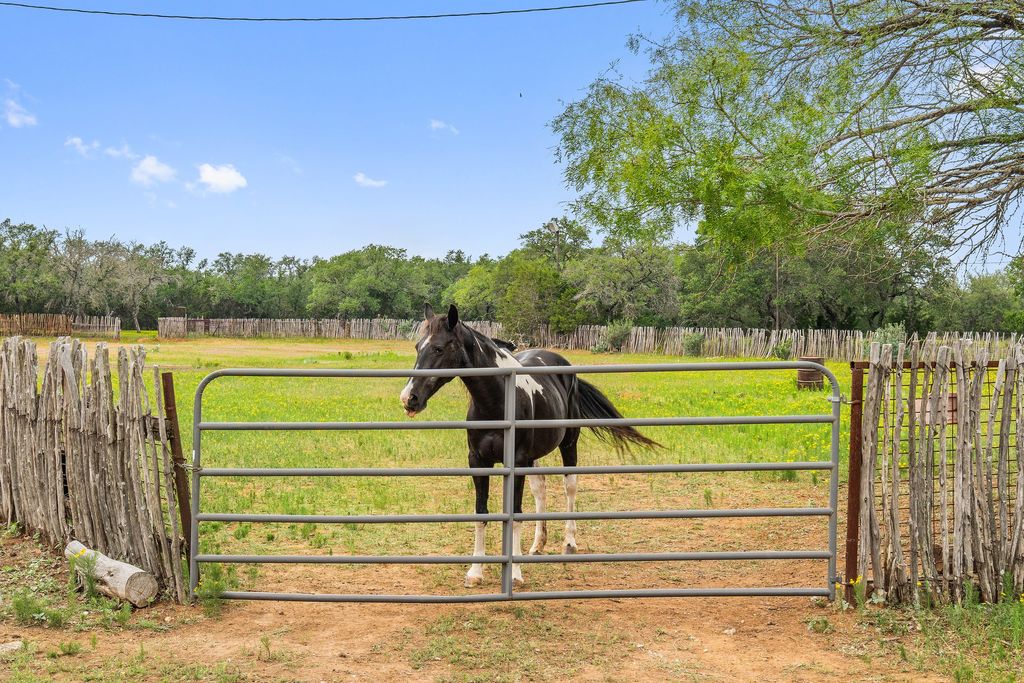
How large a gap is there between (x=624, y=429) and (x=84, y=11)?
63.6ft

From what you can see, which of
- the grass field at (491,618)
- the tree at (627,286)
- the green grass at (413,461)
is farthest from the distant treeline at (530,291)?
the grass field at (491,618)

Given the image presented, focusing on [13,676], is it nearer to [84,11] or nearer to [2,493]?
[2,493]

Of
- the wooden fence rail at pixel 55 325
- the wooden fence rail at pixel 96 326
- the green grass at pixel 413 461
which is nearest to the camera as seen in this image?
the green grass at pixel 413 461

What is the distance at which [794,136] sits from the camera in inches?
229

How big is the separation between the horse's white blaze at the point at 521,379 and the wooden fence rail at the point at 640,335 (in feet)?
52.3

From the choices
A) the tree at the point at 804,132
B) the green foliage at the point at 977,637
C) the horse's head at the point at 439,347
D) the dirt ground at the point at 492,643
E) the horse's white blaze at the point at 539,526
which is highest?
the tree at the point at 804,132

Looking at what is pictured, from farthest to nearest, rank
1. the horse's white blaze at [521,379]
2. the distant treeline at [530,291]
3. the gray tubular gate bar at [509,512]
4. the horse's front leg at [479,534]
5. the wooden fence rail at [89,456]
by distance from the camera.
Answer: the distant treeline at [530,291] < the horse's white blaze at [521,379] < the horse's front leg at [479,534] < the wooden fence rail at [89,456] < the gray tubular gate bar at [509,512]

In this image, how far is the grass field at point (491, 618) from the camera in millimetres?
4453

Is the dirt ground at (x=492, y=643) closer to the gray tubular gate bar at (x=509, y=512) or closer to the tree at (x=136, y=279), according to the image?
the gray tubular gate bar at (x=509, y=512)

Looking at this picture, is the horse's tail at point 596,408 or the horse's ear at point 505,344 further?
the horse's tail at point 596,408

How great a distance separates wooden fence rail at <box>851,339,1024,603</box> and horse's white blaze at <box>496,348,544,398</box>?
7.59 feet

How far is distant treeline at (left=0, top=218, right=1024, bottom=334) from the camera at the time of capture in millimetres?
44031

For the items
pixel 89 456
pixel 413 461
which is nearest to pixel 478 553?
pixel 89 456

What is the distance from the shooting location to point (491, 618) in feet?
16.8
